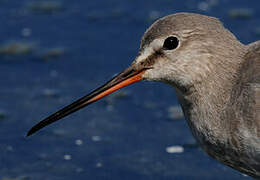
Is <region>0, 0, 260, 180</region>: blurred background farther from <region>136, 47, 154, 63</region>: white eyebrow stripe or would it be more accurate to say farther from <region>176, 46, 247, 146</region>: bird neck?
<region>136, 47, 154, 63</region>: white eyebrow stripe

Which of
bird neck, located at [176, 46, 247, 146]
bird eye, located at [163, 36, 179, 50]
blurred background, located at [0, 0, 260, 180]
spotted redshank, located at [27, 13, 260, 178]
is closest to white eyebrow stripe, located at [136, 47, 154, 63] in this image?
spotted redshank, located at [27, 13, 260, 178]

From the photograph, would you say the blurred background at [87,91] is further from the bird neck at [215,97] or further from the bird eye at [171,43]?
the bird eye at [171,43]

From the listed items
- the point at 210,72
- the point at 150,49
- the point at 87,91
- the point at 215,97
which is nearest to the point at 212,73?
the point at 210,72

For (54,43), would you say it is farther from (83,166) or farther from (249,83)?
(249,83)

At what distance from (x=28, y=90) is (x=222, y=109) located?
2.93 metres

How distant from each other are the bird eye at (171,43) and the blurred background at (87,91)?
64.2 inches

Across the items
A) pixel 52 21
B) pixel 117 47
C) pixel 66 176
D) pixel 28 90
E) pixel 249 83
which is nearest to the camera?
pixel 249 83

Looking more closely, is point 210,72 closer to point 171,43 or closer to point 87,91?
point 171,43

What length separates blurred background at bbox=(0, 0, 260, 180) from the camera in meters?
6.23

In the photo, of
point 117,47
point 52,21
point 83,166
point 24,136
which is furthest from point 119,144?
point 52,21

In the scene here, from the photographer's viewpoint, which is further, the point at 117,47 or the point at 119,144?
the point at 117,47

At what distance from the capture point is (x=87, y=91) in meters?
7.12

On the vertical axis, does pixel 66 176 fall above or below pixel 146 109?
below

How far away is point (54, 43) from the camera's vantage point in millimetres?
7898
